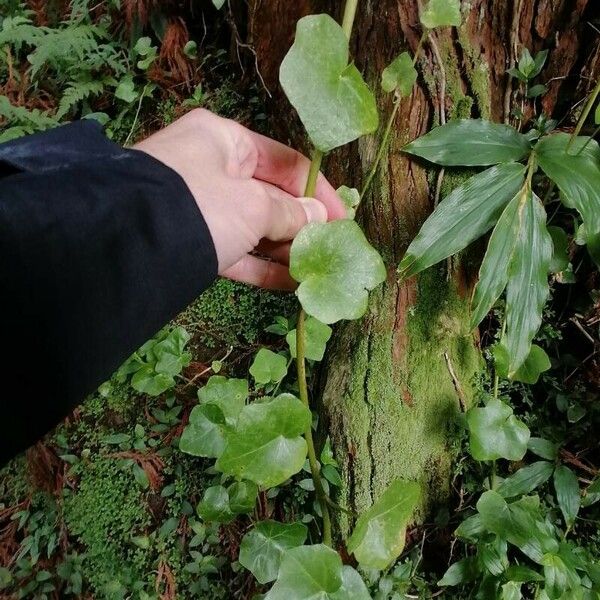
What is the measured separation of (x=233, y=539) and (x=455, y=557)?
0.56m

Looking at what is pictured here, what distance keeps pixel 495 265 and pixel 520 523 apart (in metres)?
0.54

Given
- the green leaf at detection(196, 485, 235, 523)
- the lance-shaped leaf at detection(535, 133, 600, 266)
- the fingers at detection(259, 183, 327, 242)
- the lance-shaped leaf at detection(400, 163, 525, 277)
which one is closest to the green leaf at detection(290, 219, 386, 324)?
the fingers at detection(259, 183, 327, 242)

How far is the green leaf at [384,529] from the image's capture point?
902 millimetres

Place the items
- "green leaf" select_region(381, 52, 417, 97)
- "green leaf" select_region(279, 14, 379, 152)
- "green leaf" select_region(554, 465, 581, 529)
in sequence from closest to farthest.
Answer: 1. "green leaf" select_region(279, 14, 379, 152)
2. "green leaf" select_region(381, 52, 417, 97)
3. "green leaf" select_region(554, 465, 581, 529)

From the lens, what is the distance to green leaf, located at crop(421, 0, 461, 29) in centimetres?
86

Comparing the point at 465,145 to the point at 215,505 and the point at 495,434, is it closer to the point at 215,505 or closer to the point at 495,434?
the point at 495,434

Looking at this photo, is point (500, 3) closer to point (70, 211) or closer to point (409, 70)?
point (409, 70)

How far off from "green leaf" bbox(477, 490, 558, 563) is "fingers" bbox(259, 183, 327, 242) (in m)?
0.70

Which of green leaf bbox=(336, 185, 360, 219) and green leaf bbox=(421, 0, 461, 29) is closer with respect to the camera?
green leaf bbox=(421, 0, 461, 29)

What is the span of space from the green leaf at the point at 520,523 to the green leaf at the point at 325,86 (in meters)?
0.82

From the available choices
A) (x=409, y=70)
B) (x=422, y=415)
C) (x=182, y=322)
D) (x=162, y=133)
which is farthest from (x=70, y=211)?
(x=182, y=322)

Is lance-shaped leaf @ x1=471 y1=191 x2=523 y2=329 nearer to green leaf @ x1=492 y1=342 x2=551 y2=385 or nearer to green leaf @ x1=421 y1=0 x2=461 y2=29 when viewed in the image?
green leaf @ x1=492 y1=342 x2=551 y2=385

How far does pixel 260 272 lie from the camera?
1.11 meters

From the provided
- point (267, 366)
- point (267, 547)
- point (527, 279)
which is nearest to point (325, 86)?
point (527, 279)
